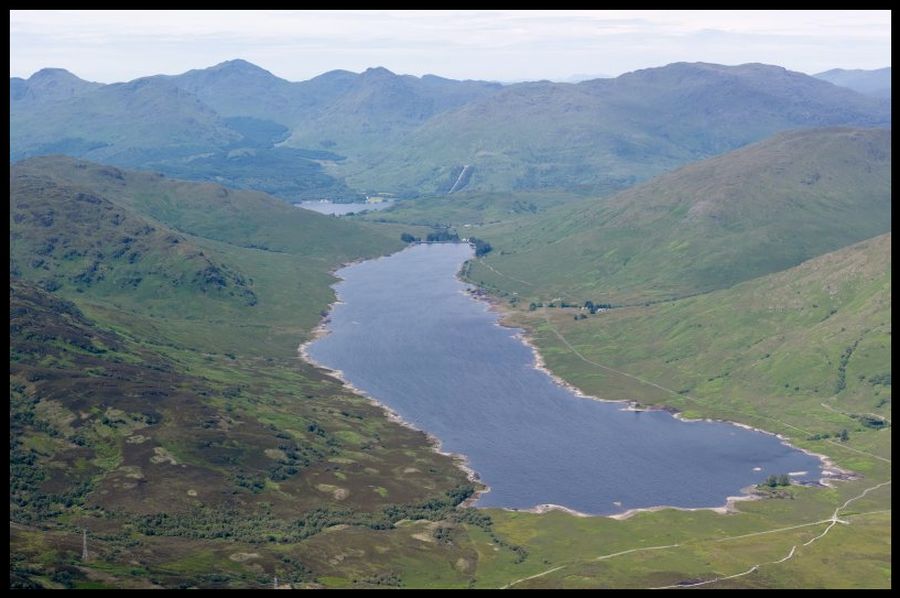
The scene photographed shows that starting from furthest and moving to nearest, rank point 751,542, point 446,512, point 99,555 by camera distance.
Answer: point 446,512, point 751,542, point 99,555

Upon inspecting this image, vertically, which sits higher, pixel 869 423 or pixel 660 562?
pixel 869 423

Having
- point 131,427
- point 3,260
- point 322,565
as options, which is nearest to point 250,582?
point 322,565

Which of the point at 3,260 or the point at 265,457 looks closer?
the point at 3,260

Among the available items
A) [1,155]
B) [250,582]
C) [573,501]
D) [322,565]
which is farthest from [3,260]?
[573,501]

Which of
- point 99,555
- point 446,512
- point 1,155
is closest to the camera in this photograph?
point 1,155

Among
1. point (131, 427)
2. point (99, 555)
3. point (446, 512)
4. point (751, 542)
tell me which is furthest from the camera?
point (131, 427)

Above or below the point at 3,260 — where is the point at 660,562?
below

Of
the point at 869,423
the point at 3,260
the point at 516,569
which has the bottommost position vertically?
the point at 516,569

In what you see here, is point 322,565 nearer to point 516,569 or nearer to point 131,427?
point 516,569

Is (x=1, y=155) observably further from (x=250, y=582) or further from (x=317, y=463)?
(x=317, y=463)
